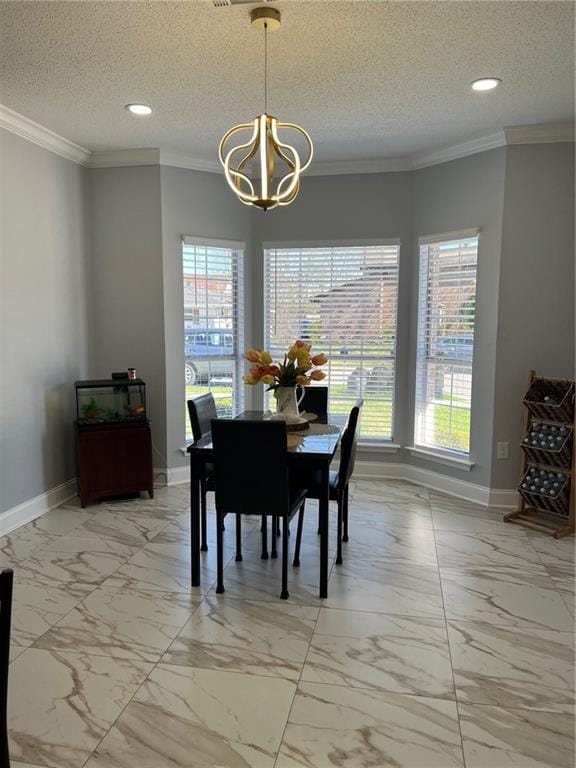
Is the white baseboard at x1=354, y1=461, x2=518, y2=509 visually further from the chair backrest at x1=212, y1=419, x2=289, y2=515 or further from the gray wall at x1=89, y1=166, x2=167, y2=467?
the chair backrest at x1=212, y1=419, x2=289, y2=515

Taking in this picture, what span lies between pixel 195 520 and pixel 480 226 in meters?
3.07

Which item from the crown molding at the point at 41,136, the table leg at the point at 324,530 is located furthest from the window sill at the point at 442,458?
the crown molding at the point at 41,136

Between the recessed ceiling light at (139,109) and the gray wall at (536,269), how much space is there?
2576mm

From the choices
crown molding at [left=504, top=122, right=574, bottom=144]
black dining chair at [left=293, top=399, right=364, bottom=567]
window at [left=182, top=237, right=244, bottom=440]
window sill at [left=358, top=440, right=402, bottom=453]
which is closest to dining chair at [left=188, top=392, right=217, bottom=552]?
black dining chair at [left=293, top=399, right=364, bottom=567]

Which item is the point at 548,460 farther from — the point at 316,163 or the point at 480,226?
the point at 316,163

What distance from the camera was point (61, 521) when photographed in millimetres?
4102

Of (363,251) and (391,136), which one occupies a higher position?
(391,136)

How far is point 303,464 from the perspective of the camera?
3162mm

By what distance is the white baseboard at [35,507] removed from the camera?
3863 millimetres

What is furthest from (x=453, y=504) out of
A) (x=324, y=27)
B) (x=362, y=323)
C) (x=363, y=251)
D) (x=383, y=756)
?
(x=324, y=27)

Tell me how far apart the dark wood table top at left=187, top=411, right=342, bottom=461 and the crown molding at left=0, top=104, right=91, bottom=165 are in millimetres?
2505

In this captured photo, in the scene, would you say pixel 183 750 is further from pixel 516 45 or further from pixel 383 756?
pixel 516 45

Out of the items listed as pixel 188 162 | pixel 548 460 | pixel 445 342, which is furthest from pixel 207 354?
pixel 548 460

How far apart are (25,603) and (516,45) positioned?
377 centimetres
